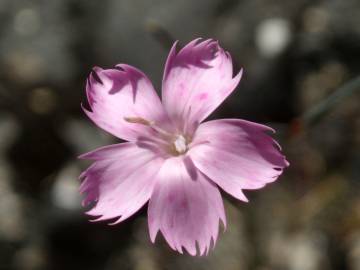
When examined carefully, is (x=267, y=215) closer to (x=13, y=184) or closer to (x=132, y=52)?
(x=132, y=52)

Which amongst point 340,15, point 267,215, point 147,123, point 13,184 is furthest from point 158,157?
point 13,184

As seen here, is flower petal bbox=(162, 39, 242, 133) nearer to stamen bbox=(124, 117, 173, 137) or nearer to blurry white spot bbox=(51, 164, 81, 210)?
stamen bbox=(124, 117, 173, 137)

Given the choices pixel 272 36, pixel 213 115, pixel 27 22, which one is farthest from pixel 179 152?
pixel 27 22

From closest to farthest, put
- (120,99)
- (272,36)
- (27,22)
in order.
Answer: (120,99)
(272,36)
(27,22)

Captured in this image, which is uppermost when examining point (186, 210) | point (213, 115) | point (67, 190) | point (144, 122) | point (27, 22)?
point (144, 122)

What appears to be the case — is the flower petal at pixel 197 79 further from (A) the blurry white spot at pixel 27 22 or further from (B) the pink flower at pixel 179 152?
(A) the blurry white spot at pixel 27 22

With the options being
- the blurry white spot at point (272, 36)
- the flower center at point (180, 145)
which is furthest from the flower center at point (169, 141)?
the blurry white spot at point (272, 36)

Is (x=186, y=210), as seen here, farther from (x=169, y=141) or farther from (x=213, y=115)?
(x=213, y=115)
